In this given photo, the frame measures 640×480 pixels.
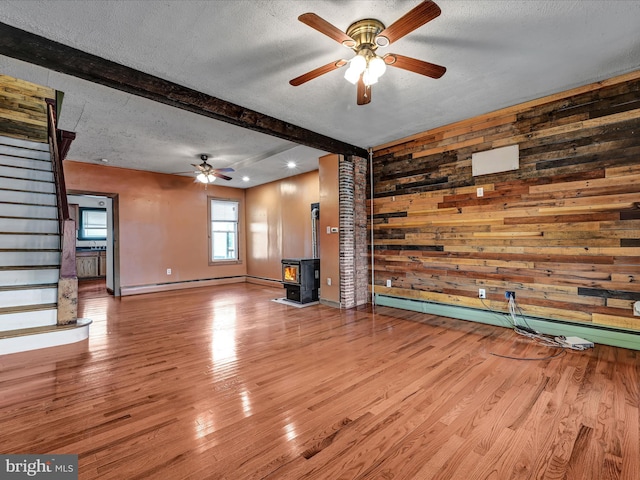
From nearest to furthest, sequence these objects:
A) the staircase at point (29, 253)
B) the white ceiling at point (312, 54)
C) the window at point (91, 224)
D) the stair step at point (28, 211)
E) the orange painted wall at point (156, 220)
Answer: the white ceiling at point (312, 54) → the staircase at point (29, 253) → the stair step at point (28, 211) → the orange painted wall at point (156, 220) → the window at point (91, 224)

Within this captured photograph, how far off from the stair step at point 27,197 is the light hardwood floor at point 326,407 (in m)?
2.51

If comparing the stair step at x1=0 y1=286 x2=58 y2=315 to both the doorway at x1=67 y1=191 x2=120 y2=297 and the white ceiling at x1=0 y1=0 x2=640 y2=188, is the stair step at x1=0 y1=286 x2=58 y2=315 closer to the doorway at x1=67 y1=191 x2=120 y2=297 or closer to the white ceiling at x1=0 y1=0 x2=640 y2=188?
the white ceiling at x1=0 y1=0 x2=640 y2=188

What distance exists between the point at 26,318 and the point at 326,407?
3.55 m

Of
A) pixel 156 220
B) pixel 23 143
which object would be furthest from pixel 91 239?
pixel 23 143

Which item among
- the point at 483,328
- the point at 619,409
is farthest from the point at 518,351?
the point at 619,409

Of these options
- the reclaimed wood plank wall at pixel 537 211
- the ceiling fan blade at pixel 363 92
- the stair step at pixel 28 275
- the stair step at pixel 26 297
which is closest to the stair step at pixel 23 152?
the stair step at pixel 28 275

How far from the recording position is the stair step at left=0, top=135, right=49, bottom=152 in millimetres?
5027

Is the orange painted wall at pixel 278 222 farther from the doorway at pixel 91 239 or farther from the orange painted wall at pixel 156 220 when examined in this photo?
the doorway at pixel 91 239

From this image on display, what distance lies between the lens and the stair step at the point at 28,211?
423cm

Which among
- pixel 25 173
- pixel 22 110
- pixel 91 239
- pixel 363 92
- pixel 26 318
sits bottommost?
pixel 26 318

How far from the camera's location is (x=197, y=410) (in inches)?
82.3

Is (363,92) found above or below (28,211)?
above

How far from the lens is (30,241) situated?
4066 mm

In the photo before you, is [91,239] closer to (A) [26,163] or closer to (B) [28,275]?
(A) [26,163]
